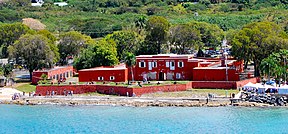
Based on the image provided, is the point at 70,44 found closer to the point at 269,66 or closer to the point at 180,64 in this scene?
the point at 180,64

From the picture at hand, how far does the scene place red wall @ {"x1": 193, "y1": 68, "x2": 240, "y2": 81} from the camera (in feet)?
234

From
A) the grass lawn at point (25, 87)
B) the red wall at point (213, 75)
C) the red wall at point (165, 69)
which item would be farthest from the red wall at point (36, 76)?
the red wall at point (213, 75)

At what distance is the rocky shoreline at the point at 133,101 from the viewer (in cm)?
6377

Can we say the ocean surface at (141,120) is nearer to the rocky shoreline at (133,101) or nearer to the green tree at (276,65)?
the rocky shoreline at (133,101)

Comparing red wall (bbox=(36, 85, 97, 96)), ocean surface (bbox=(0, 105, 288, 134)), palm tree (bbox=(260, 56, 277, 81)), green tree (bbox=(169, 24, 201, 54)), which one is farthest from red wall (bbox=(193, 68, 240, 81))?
green tree (bbox=(169, 24, 201, 54))

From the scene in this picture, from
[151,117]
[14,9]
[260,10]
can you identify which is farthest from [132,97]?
[14,9]

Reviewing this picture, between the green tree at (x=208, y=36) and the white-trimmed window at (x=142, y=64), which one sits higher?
the green tree at (x=208, y=36)

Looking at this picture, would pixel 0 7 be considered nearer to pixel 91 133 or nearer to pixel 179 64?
pixel 179 64

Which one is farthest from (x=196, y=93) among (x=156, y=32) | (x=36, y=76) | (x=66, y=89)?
(x=156, y=32)

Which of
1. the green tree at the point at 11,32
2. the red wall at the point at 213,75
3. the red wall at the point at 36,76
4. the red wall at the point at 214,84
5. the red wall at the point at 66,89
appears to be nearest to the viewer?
the red wall at the point at 214,84

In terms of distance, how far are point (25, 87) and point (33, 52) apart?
200 inches

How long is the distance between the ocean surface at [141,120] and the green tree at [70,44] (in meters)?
28.4

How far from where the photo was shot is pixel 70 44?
93625 mm

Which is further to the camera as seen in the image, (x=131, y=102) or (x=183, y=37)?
(x=183, y=37)
